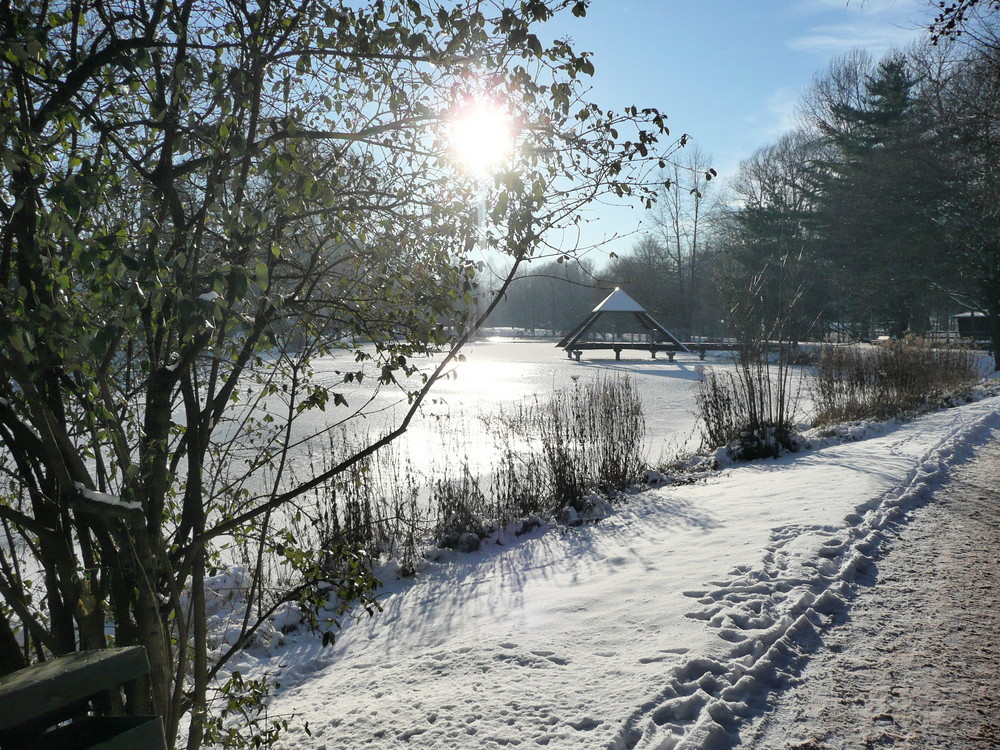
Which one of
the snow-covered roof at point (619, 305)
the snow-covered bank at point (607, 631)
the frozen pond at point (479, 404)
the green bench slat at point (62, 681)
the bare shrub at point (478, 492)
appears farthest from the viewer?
the snow-covered roof at point (619, 305)

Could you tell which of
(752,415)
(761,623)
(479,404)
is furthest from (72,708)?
(479,404)

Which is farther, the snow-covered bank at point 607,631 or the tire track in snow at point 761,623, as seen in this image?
the snow-covered bank at point 607,631

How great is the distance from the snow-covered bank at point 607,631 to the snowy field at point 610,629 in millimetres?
11

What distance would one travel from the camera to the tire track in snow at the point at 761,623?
2512mm

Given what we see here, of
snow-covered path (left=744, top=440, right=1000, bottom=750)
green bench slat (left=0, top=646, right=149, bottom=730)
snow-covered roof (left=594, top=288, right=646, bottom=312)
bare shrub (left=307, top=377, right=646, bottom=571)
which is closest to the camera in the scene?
green bench slat (left=0, top=646, right=149, bottom=730)

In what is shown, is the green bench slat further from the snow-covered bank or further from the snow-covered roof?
the snow-covered roof

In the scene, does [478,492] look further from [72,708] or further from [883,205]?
[883,205]

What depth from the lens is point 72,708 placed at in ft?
4.50

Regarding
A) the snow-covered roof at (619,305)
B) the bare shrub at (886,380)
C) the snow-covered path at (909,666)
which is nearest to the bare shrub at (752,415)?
the bare shrub at (886,380)

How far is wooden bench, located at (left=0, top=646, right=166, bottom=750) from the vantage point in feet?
3.98

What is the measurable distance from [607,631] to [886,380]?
419 inches

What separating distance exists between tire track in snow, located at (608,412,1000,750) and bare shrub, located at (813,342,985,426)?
606cm

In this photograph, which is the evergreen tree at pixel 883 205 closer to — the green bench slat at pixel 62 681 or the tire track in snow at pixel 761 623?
the tire track in snow at pixel 761 623

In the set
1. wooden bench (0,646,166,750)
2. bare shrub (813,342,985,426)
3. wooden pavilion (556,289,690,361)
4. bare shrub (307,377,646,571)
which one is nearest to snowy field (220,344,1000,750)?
bare shrub (307,377,646,571)
